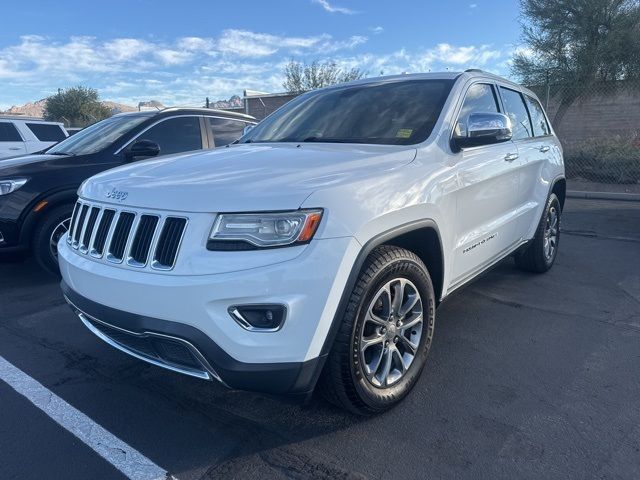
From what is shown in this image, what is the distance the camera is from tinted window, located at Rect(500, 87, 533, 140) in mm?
4402

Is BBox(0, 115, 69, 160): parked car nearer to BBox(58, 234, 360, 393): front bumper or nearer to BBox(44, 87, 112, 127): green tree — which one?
BBox(58, 234, 360, 393): front bumper

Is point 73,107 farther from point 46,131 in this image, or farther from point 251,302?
point 251,302

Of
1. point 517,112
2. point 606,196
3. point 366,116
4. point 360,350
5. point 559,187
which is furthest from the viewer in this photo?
point 606,196

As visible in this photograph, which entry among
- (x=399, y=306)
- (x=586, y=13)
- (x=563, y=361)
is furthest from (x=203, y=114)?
(x=586, y=13)

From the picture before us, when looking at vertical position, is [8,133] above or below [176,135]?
above

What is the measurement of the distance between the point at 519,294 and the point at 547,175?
122 centimetres

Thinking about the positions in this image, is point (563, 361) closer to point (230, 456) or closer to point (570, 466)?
point (570, 466)

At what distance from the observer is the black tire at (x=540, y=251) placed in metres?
4.88

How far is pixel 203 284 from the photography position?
2.13 meters

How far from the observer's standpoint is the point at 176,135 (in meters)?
6.04

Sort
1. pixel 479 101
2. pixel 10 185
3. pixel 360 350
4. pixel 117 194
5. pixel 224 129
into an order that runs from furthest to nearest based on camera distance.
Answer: pixel 224 129 < pixel 10 185 < pixel 479 101 < pixel 117 194 < pixel 360 350

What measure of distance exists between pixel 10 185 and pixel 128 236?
315 centimetres

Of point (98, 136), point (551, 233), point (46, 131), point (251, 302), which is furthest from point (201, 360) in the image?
point (46, 131)

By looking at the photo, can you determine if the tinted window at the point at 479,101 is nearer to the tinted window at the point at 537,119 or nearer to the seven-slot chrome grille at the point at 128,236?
the tinted window at the point at 537,119
